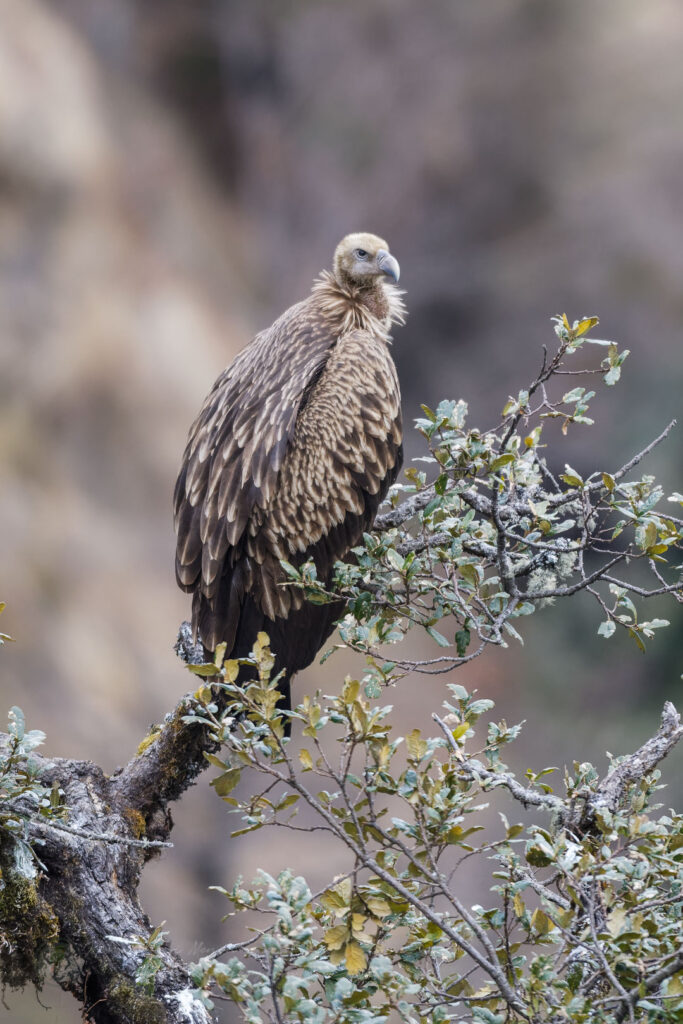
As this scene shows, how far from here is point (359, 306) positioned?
3107 millimetres

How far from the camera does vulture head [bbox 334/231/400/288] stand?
3.10m

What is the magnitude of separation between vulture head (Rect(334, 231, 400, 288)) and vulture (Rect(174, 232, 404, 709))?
0.38m

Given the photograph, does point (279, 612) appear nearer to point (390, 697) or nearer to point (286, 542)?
point (286, 542)

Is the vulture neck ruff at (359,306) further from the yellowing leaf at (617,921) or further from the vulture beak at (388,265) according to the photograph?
the yellowing leaf at (617,921)

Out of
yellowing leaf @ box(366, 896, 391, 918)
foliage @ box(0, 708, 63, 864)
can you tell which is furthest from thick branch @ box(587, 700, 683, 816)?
foliage @ box(0, 708, 63, 864)

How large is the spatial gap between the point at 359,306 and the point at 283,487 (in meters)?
0.81

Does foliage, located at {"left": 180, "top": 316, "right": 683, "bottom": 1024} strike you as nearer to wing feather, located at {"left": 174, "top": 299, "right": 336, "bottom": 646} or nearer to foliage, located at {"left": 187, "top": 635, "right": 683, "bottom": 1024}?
foliage, located at {"left": 187, "top": 635, "right": 683, "bottom": 1024}

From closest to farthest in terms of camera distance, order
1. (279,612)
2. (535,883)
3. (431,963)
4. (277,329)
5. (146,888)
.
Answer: (535,883) → (431,963) → (279,612) → (277,329) → (146,888)

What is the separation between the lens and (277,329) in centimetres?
301

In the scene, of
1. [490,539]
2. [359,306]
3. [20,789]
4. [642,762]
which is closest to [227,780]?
[20,789]

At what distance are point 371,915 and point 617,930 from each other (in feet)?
1.00

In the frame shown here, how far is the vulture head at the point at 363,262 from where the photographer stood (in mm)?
3096

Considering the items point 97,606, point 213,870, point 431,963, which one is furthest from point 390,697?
point 431,963

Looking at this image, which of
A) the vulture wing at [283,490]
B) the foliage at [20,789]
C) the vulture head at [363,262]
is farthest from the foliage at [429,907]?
the vulture head at [363,262]
